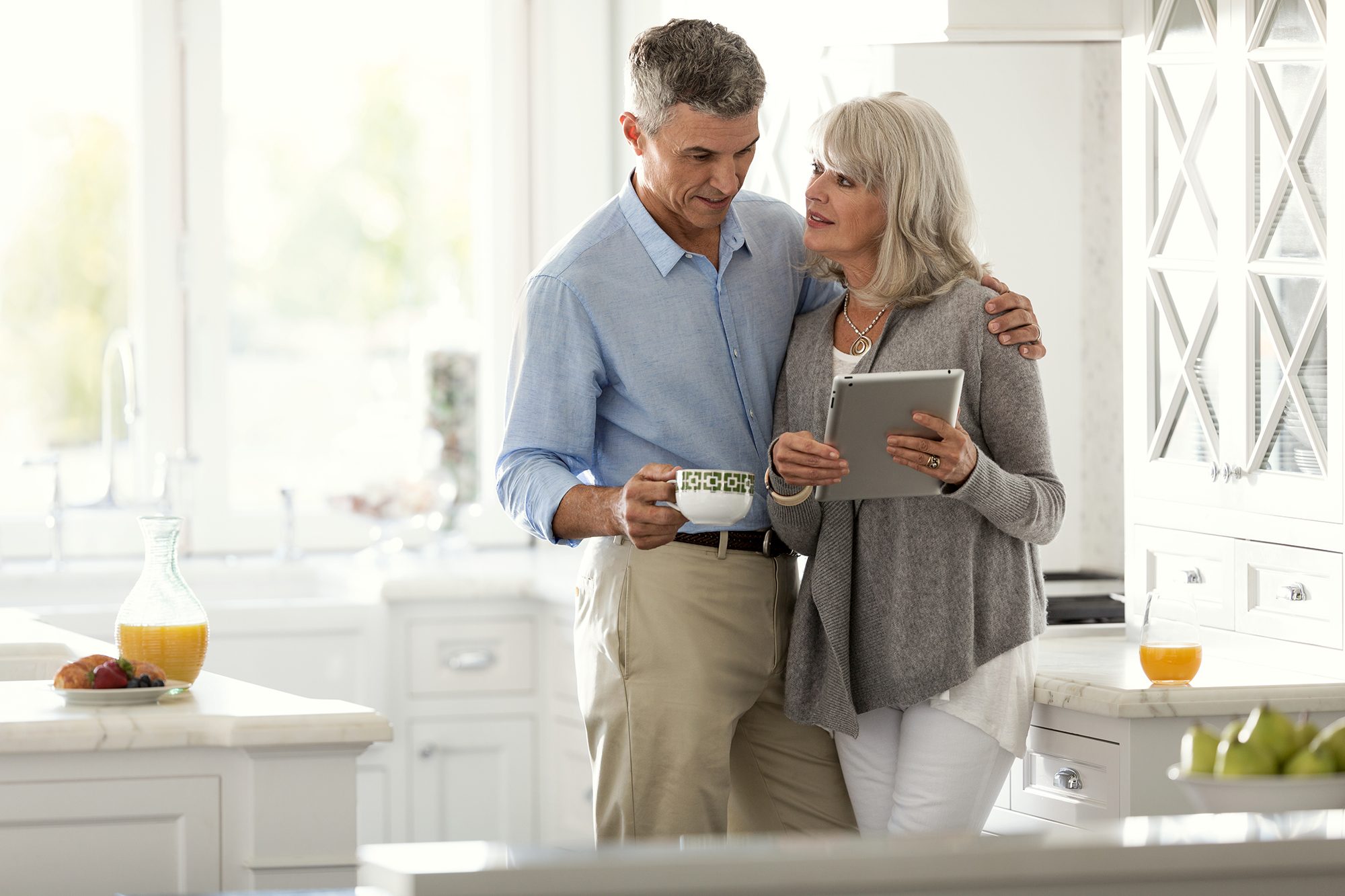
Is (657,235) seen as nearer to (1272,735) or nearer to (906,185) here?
(906,185)

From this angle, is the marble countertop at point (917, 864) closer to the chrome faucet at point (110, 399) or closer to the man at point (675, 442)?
the man at point (675, 442)

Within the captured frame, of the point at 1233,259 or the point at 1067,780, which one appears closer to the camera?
the point at 1067,780

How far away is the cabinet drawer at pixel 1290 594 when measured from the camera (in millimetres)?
2326

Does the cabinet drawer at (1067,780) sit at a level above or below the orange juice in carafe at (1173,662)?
below

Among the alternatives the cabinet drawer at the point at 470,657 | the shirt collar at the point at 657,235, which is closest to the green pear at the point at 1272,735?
the shirt collar at the point at 657,235

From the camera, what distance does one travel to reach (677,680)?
85.0 inches

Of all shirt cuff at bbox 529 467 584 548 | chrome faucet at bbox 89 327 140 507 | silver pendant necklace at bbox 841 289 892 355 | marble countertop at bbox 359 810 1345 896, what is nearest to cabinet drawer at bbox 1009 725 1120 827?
silver pendant necklace at bbox 841 289 892 355

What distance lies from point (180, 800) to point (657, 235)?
95cm

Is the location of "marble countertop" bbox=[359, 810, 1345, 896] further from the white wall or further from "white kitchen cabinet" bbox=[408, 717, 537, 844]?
"white kitchen cabinet" bbox=[408, 717, 537, 844]

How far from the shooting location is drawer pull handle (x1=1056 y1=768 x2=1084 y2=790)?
7.69 feet

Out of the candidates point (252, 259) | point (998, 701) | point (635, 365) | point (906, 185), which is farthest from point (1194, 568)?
point (252, 259)

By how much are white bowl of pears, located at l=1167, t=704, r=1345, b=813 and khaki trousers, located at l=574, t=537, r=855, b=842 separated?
0.82 m

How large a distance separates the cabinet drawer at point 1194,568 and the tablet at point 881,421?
773 millimetres

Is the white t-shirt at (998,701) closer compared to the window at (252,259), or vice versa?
the white t-shirt at (998,701)
